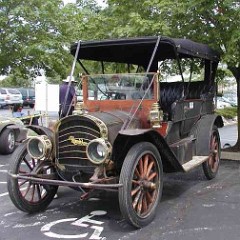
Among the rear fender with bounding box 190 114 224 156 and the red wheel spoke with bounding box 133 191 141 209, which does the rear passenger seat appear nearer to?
the rear fender with bounding box 190 114 224 156

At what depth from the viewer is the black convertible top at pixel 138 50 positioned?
6.25 metres

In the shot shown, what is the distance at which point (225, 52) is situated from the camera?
886cm

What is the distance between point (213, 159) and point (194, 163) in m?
1.35

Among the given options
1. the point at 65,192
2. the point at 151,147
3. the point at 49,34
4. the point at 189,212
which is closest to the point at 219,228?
the point at 189,212

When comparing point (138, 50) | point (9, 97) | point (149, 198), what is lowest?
point (149, 198)

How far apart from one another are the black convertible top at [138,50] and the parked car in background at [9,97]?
2694cm

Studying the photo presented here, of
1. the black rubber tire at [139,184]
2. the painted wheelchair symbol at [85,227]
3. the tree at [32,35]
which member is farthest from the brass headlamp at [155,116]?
the tree at [32,35]

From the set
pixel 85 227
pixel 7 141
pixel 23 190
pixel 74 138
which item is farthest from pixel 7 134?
pixel 85 227

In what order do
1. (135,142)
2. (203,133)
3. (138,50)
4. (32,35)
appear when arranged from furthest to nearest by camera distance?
(32,35) → (203,133) → (138,50) → (135,142)

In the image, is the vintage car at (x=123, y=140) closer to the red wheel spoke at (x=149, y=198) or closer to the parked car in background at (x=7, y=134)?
the red wheel spoke at (x=149, y=198)

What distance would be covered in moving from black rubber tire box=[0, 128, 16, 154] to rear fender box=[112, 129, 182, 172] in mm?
5873

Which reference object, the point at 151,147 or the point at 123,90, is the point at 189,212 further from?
the point at 123,90

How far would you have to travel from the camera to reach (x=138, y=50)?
7188mm

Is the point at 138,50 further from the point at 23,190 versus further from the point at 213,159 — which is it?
the point at 23,190
